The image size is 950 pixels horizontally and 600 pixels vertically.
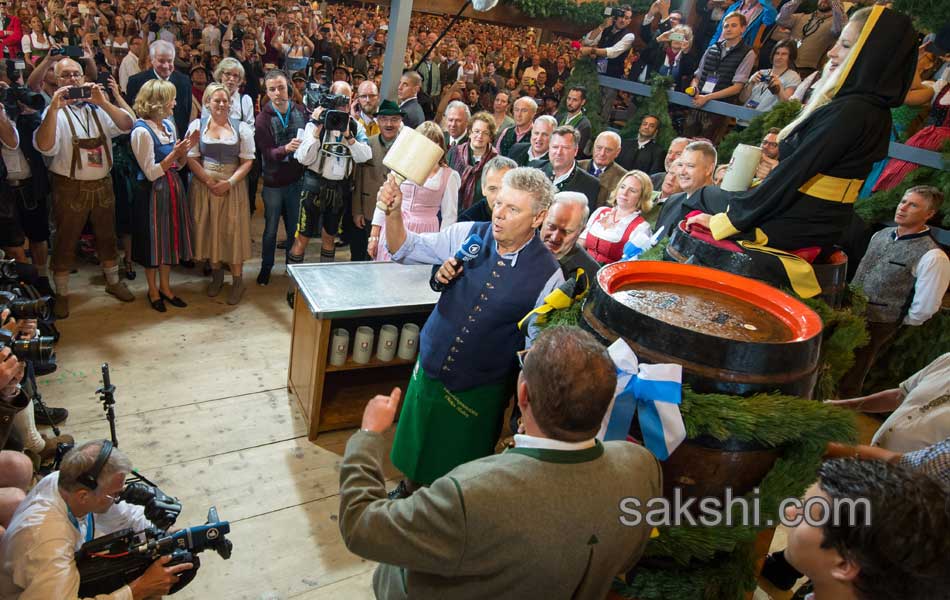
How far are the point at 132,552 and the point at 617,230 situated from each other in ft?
9.23

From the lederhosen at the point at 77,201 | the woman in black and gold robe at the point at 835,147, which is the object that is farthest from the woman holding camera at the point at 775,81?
the lederhosen at the point at 77,201

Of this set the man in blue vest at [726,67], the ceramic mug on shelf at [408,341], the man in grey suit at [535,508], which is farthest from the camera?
the man in blue vest at [726,67]

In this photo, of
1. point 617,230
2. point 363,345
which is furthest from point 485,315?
point 617,230

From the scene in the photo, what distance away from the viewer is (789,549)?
4.10 feet

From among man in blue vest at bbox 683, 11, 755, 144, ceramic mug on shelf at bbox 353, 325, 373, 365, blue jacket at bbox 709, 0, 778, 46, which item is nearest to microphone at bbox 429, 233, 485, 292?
ceramic mug on shelf at bbox 353, 325, 373, 365

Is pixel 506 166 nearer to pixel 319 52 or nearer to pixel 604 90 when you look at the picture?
pixel 604 90

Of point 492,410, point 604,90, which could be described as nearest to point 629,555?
point 492,410

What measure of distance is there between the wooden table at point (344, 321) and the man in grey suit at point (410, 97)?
2.50m

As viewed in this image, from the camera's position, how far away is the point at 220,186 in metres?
4.52

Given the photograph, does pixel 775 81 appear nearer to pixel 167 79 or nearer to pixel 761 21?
pixel 761 21

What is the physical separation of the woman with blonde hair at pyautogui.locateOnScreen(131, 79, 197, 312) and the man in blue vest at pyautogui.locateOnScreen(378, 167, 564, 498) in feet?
8.16

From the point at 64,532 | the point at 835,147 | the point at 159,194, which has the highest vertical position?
the point at 835,147

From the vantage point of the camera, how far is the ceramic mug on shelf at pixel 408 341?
11.4ft

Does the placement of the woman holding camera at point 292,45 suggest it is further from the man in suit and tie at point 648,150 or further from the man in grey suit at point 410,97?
the man in suit and tie at point 648,150
